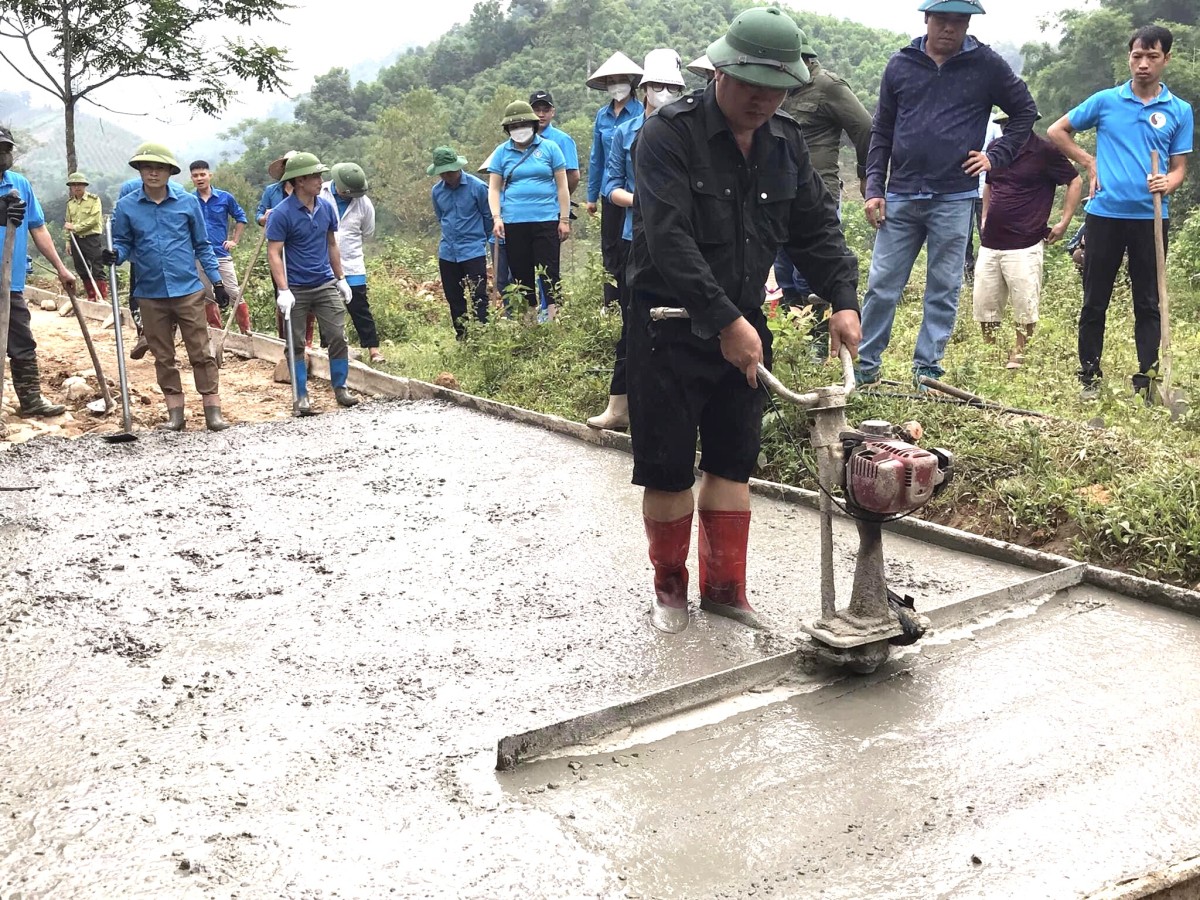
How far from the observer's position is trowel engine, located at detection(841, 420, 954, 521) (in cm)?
305

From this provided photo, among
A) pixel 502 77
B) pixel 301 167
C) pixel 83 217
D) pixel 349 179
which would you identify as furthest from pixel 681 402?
pixel 502 77

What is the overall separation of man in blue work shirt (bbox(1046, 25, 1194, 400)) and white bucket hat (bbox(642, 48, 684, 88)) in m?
2.49

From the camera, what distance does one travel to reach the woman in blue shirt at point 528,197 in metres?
9.05

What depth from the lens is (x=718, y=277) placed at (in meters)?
3.60

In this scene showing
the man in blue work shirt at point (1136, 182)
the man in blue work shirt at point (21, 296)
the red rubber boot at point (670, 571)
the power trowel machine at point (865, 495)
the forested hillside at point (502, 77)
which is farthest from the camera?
the forested hillside at point (502, 77)

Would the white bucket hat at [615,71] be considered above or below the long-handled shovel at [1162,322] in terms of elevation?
above

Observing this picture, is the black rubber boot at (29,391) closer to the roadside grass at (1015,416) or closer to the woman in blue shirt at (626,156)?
the roadside grass at (1015,416)

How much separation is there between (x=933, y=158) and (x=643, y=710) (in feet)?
13.8

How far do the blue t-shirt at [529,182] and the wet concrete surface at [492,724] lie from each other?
423cm

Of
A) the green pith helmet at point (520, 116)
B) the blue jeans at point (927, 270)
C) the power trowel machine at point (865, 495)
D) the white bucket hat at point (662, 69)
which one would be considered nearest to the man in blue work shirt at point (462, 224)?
the green pith helmet at point (520, 116)

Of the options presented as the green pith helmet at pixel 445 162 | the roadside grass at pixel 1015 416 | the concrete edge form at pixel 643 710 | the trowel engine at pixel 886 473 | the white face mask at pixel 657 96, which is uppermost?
the white face mask at pixel 657 96

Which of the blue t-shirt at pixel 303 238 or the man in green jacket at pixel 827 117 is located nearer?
the man in green jacket at pixel 827 117

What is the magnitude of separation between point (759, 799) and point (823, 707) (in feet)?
1.89

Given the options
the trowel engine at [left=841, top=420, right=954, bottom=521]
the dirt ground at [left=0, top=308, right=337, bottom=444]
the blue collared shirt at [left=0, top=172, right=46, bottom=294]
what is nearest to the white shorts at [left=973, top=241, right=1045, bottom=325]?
the trowel engine at [left=841, top=420, right=954, bottom=521]
